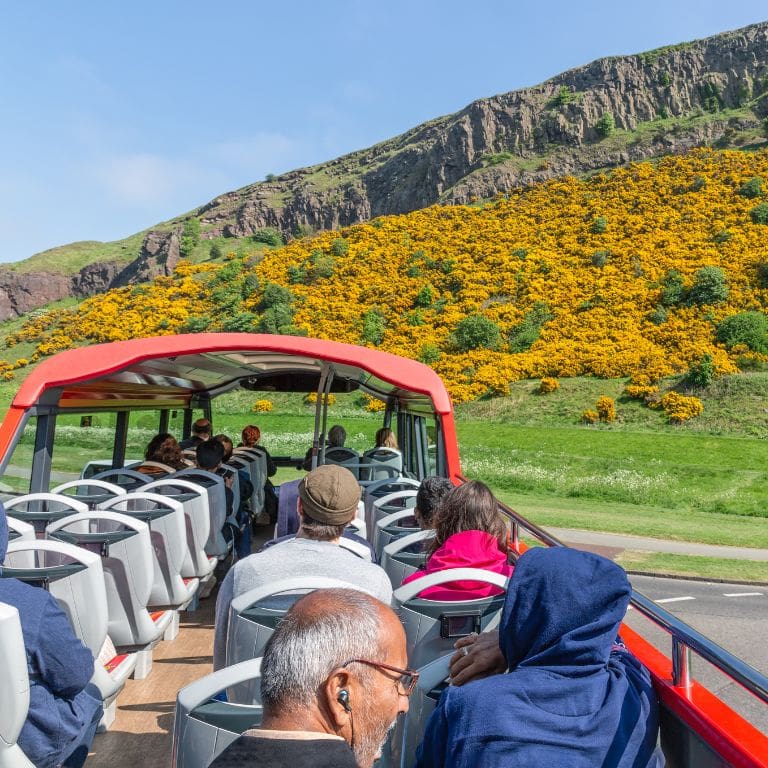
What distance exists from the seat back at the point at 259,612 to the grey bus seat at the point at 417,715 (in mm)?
394

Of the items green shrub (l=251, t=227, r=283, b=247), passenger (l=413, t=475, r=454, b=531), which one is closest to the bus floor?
passenger (l=413, t=475, r=454, b=531)

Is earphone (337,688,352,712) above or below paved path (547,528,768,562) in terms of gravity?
above

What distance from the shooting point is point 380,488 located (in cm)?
655

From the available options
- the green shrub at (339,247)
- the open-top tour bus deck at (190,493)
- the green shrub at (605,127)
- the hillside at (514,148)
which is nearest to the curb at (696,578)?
the open-top tour bus deck at (190,493)

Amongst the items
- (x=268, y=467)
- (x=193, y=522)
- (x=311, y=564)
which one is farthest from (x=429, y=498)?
(x=268, y=467)

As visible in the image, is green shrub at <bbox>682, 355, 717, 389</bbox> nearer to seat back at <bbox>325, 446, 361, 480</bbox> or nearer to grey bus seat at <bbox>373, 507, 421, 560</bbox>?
seat back at <bbox>325, 446, 361, 480</bbox>

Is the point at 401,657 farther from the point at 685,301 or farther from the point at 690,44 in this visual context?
the point at 690,44

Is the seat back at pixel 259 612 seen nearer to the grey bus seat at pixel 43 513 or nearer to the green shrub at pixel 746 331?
the grey bus seat at pixel 43 513

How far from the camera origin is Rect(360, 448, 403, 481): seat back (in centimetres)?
829

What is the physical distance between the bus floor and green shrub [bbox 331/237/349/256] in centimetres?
6312

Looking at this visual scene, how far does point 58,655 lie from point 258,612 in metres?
0.67

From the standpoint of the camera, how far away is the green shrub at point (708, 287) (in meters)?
44.3

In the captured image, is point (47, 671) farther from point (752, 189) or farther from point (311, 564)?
point (752, 189)

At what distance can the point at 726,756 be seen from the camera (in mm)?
1808
